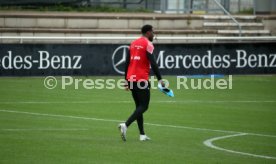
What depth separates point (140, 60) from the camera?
15148 millimetres

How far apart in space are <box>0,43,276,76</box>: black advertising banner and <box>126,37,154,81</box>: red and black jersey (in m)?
15.9

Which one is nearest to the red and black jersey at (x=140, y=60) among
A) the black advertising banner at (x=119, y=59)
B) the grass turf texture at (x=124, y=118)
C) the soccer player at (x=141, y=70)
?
the soccer player at (x=141, y=70)

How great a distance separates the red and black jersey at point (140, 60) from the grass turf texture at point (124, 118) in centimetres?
124

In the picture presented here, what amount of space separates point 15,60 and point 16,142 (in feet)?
53.0

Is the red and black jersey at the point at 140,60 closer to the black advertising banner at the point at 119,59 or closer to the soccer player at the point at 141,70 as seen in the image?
the soccer player at the point at 141,70

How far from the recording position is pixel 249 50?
33.2 m

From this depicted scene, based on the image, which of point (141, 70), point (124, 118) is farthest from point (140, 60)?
point (124, 118)

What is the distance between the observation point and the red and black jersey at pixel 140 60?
15.1m

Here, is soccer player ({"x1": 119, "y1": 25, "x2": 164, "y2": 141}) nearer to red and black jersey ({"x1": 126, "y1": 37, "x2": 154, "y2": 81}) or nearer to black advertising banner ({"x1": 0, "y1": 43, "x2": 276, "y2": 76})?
red and black jersey ({"x1": 126, "y1": 37, "x2": 154, "y2": 81})

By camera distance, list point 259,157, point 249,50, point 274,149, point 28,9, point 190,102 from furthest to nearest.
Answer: point 28,9 < point 249,50 < point 190,102 < point 274,149 < point 259,157

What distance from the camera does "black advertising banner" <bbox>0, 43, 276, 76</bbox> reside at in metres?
30.7

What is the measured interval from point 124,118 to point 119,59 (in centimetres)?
1260

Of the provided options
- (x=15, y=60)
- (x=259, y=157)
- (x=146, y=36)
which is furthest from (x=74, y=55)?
(x=259, y=157)

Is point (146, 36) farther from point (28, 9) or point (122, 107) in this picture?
point (28, 9)
